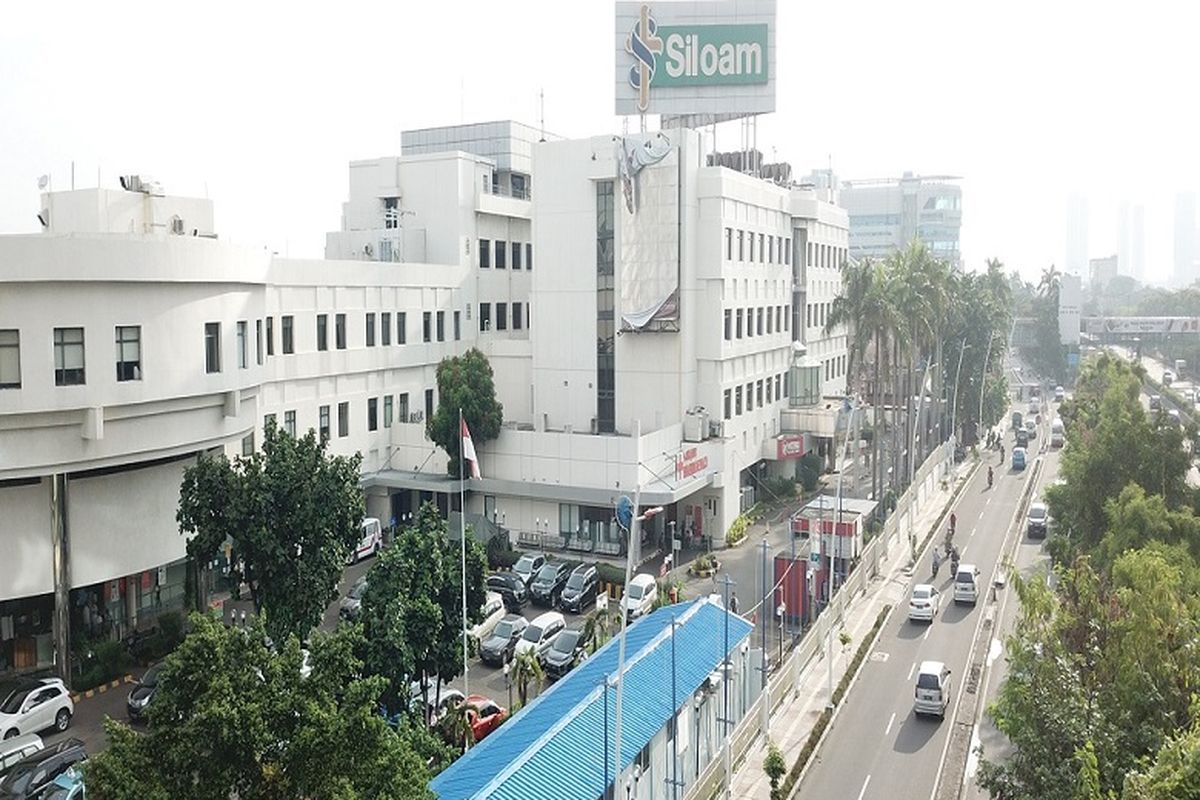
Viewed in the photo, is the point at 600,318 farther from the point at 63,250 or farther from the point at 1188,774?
the point at 1188,774

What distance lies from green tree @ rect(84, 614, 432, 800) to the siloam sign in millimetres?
45486

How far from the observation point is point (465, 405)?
167ft

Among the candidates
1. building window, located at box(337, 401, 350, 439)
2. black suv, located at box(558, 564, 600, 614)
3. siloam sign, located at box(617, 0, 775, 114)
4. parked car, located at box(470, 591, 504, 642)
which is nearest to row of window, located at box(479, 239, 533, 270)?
siloam sign, located at box(617, 0, 775, 114)

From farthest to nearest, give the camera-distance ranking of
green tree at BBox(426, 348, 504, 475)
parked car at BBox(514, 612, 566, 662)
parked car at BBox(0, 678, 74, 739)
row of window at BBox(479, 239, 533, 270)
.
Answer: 1. row of window at BBox(479, 239, 533, 270)
2. green tree at BBox(426, 348, 504, 475)
3. parked car at BBox(514, 612, 566, 662)
4. parked car at BBox(0, 678, 74, 739)

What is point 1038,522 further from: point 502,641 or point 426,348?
point 426,348

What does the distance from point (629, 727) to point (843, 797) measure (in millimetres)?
7057

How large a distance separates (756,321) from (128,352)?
3549cm

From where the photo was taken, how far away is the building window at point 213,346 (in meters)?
37.7

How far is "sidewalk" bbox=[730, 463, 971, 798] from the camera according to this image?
29.0 m

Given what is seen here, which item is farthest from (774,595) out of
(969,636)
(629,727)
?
(629,727)

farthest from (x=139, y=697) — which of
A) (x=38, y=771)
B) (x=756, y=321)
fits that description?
(x=756, y=321)

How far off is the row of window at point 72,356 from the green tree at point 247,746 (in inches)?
797

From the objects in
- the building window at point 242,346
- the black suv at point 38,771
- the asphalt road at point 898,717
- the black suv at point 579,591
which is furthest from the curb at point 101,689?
the asphalt road at point 898,717

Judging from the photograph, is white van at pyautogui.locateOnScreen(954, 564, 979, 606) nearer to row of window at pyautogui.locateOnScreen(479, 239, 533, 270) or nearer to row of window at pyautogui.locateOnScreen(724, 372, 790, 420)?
row of window at pyautogui.locateOnScreen(724, 372, 790, 420)
